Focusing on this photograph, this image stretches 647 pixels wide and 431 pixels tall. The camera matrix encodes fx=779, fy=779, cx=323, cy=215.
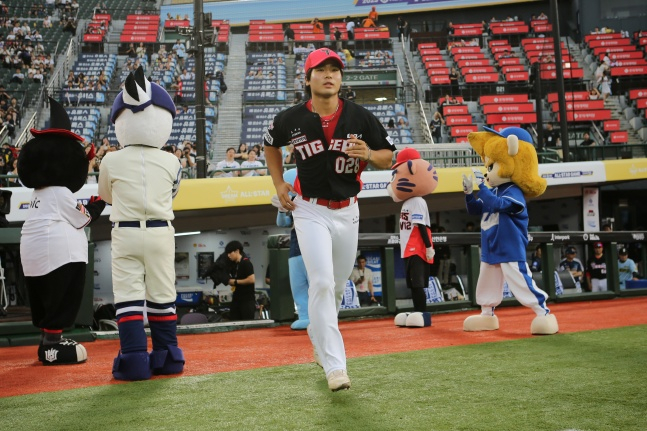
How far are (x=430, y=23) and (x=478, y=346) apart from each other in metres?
32.5

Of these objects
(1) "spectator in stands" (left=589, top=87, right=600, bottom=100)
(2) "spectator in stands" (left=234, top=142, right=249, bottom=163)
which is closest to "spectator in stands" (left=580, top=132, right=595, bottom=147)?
(1) "spectator in stands" (left=589, top=87, right=600, bottom=100)

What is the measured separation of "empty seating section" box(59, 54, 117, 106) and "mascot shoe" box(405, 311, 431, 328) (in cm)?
1676

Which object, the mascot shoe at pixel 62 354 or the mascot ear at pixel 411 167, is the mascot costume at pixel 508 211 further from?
the mascot shoe at pixel 62 354

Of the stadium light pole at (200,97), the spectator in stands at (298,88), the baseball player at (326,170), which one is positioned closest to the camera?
the baseball player at (326,170)

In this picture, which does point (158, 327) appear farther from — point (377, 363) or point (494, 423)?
point (494, 423)

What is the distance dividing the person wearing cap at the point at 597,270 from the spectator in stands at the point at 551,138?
849 centimetres

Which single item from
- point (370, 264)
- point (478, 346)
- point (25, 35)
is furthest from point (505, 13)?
point (478, 346)

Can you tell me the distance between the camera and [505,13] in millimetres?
36812

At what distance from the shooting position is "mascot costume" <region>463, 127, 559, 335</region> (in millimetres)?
6688

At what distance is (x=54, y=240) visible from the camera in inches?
235

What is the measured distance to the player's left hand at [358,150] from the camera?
420 cm

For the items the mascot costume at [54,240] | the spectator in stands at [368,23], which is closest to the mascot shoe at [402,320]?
the mascot costume at [54,240]

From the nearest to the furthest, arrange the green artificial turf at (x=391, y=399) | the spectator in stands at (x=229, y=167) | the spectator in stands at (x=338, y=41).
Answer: the green artificial turf at (x=391, y=399) < the spectator in stands at (x=229, y=167) < the spectator in stands at (x=338, y=41)

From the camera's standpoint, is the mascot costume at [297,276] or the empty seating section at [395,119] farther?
the empty seating section at [395,119]
